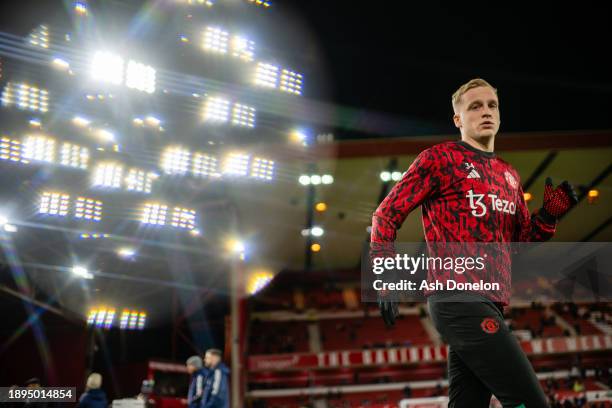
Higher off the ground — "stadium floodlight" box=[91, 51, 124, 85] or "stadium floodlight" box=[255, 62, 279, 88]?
"stadium floodlight" box=[255, 62, 279, 88]

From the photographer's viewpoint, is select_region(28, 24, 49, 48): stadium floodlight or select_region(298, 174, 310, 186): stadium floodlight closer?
select_region(28, 24, 49, 48): stadium floodlight

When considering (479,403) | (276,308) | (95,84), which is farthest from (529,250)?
(276,308)

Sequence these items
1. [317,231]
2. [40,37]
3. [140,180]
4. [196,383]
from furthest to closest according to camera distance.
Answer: [317,231]
[140,180]
[40,37]
[196,383]

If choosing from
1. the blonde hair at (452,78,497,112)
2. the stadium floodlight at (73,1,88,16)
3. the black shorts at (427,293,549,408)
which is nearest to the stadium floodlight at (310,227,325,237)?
the stadium floodlight at (73,1,88,16)

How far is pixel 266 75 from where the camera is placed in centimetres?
1267

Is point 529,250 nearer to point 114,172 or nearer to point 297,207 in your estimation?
point 114,172

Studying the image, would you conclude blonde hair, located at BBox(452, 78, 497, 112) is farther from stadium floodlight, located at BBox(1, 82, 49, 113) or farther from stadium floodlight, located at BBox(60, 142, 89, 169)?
stadium floodlight, located at BBox(60, 142, 89, 169)

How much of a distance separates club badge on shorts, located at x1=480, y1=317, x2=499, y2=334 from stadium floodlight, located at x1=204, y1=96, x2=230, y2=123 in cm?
1018

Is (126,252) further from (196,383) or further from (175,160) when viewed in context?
(196,383)

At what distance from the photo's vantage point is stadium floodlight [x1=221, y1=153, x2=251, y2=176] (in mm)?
12219

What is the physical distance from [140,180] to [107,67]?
2.40 m

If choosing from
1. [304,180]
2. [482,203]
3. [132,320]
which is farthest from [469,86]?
[132,320]

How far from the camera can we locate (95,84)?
10133 millimetres

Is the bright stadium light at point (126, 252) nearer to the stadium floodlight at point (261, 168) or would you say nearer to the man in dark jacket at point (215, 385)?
the stadium floodlight at point (261, 168)
